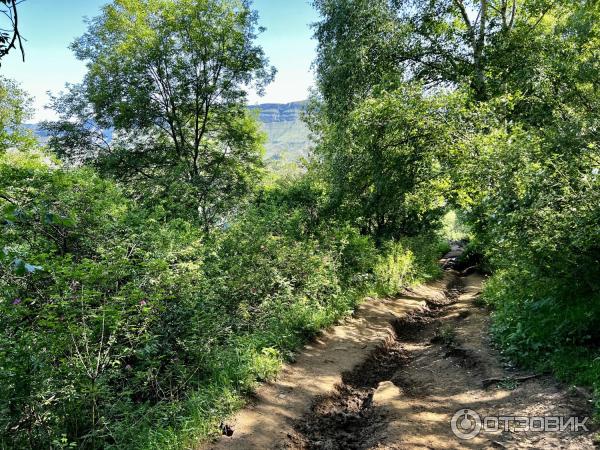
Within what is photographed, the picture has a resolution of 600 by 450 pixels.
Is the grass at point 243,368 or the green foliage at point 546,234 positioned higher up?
the green foliage at point 546,234

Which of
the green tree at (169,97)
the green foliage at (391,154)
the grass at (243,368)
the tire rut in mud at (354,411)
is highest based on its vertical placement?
the green tree at (169,97)

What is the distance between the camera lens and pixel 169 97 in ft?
59.8

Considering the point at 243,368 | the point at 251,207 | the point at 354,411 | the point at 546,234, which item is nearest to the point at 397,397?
Result: the point at 354,411

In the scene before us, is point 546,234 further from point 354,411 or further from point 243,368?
point 243,368

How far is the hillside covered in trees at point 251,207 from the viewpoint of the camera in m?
4.70

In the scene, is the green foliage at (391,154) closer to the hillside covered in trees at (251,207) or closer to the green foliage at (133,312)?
the hillside covered in trees at (251,207)

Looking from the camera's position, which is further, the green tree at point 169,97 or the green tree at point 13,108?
the green tree at point 13,108

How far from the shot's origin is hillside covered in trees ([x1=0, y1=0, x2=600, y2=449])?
4.70m

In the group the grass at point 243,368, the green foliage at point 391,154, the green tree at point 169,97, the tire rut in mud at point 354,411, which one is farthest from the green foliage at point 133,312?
the green tree at point 169,97

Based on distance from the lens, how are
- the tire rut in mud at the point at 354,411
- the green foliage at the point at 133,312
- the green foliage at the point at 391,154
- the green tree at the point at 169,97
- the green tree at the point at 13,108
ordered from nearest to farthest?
the green foliage at the point at 133,312 < the tire rut in mud at the point at 354,411 < the green foliage at the point at 391,154 < the green tree at the point at 169,97 < the green tree at the point at 13,108

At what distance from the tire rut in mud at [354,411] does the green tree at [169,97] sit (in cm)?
998

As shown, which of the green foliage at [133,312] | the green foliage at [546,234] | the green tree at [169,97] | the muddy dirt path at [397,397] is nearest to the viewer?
the green foliage at [133,312]

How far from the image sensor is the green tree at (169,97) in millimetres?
17031

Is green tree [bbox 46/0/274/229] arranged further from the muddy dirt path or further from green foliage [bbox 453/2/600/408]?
green foliage [bbox 453/2/600/408]
